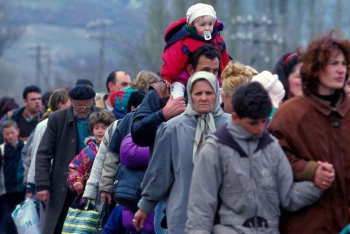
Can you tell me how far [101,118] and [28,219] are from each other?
6.49 ft

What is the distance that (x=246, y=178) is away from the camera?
7.77 metres

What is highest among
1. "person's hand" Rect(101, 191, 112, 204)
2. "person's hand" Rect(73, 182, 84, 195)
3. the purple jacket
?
the purple jacket

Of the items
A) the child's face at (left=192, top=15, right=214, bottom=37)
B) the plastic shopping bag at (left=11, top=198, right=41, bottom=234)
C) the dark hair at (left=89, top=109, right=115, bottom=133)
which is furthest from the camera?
the plastic shopping bag at (left=11, top=198, right=41, bottom=234)

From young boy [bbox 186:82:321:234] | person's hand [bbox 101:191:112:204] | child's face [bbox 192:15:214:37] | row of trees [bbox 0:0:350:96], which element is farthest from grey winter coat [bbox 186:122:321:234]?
row of trees [bbox 0:0:350:96]

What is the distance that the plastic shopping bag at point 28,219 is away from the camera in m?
13.8

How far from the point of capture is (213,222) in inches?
312

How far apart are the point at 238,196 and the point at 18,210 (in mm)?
6591

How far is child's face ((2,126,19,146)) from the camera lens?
1753 centimetres

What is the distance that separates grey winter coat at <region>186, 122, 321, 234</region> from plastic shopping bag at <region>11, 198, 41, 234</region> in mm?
6072

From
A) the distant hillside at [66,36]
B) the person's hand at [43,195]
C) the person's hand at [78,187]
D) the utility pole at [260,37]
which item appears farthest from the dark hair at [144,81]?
the distant hillside at [66,36]

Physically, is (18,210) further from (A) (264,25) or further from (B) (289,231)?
(A) (264,25)

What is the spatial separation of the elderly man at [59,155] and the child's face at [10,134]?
14.4 ft

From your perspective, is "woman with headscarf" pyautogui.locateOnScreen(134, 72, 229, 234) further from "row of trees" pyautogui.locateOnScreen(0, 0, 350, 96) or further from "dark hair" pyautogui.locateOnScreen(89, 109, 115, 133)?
"row of trees" pyautogui.locateOnScreen(0, 0, 350, 96)

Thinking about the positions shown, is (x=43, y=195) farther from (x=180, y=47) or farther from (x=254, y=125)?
(x=254, y=125)
